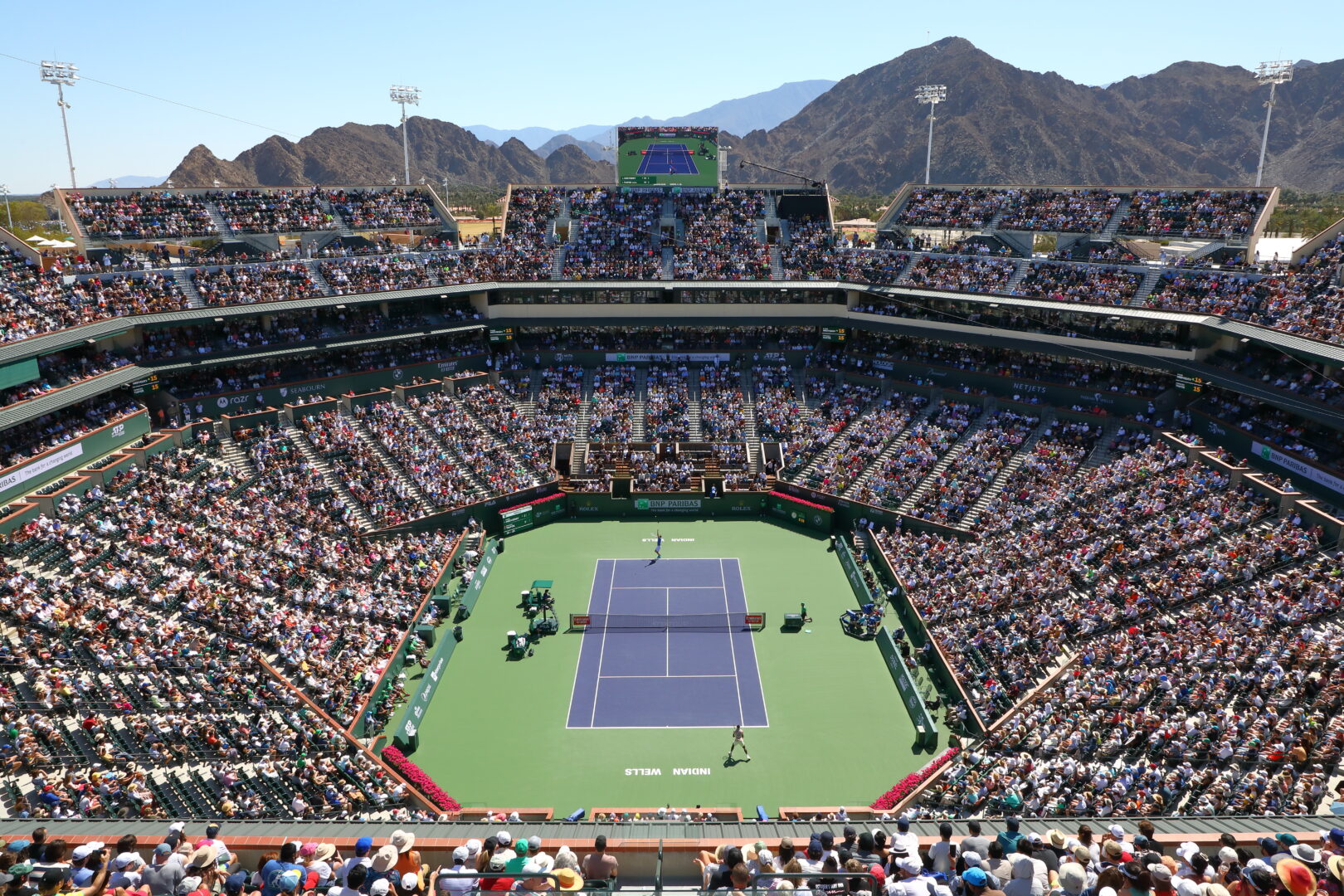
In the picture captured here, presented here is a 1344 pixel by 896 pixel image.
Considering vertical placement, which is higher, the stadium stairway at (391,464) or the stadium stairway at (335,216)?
→ the stadium stairway at (335,216)

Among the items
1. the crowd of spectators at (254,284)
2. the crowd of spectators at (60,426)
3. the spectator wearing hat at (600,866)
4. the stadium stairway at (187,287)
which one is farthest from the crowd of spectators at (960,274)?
the spectator wearing hat at (600,866)

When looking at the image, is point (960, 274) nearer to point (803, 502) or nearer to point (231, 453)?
point (803, 502)

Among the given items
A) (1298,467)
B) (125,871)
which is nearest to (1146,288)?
(1298,467)

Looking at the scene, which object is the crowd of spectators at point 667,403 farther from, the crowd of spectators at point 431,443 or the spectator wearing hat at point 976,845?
the spectator wearing hat at point 976,845

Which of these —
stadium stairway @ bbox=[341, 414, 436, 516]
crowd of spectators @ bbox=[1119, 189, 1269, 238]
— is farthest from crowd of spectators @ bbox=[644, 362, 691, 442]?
crowd of spectators @ bbox=[1119, 189, 1269, 238]

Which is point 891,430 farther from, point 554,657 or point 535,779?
point 535,779
